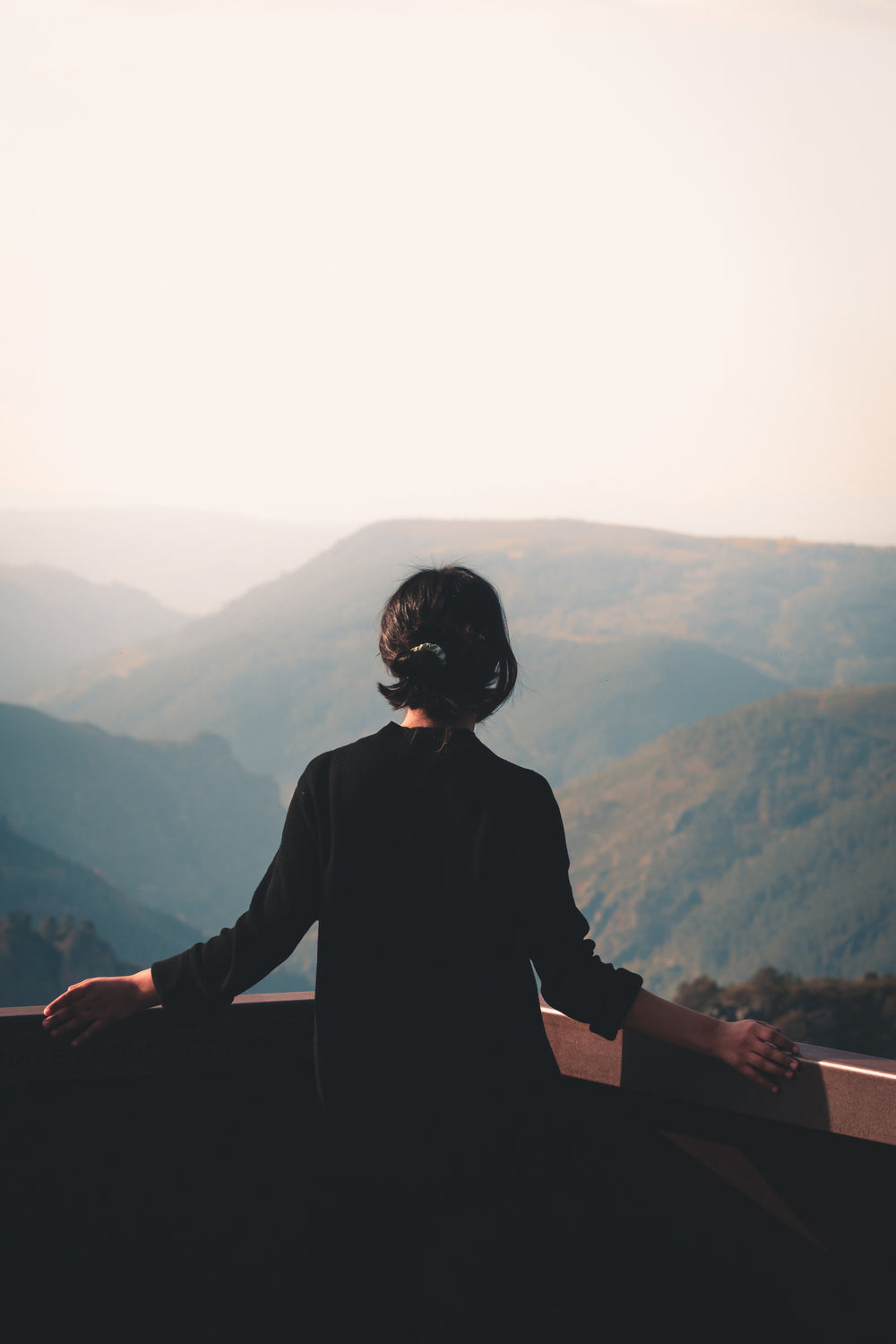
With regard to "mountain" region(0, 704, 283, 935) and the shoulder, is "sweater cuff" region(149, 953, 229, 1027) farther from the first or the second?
"mountain" region(0, 704, 283, 935)

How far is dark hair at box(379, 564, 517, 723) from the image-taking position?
1.11 metres

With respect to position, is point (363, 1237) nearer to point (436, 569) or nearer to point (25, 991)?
point (436, 569)

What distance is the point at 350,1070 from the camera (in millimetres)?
1037

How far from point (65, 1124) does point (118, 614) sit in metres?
166

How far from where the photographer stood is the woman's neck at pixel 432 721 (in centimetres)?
111

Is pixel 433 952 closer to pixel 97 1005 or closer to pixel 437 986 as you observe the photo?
pixel 437 986

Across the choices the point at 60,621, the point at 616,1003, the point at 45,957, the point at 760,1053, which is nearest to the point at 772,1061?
the point at 760,1053

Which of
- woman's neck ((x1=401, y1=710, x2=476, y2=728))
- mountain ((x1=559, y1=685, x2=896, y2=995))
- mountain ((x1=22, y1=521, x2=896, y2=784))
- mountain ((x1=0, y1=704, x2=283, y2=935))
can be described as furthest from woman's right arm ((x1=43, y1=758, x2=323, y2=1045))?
mountain ((x1=22, y1=521, x2=896, y2=784))

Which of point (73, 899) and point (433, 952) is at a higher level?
point (433, 952)

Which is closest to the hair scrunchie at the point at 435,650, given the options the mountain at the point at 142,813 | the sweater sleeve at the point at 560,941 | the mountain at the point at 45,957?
the sweater sleeve at the point at 560,941

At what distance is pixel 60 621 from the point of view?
157000 mm

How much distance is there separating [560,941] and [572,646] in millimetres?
129496

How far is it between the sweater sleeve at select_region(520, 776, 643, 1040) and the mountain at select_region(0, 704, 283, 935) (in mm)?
95691

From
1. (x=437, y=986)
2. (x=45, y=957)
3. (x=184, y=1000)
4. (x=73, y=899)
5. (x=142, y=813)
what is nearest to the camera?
(x=437, y=986)
